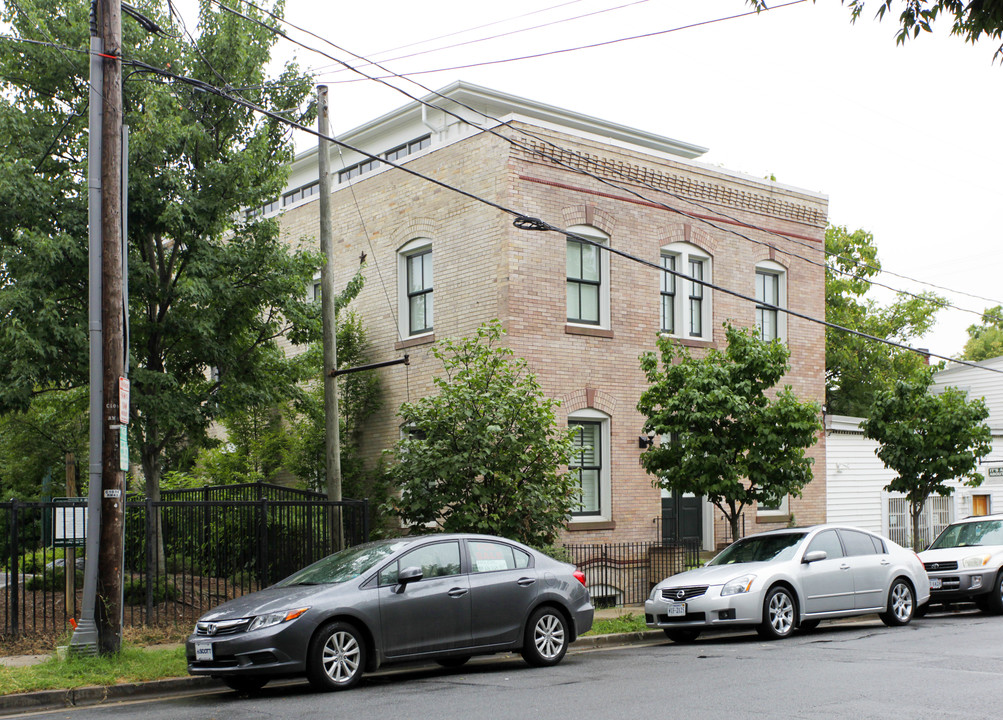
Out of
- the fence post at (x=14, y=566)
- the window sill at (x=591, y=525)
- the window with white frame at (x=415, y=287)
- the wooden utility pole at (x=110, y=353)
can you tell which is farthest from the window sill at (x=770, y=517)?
the fence post at (x=14, y=566)

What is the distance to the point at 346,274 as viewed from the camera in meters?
22.5

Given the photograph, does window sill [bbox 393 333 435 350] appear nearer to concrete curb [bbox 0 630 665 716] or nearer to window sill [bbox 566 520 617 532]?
window sill [bbox 566 520 617 532]

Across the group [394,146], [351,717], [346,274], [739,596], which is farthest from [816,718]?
[394,146]

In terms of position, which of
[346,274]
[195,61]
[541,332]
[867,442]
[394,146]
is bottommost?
[867,442]

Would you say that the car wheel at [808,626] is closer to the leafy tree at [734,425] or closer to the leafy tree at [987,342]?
the leafy tree at [734,425]

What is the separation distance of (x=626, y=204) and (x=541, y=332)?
343 centimetres

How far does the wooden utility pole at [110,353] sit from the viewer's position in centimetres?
1133

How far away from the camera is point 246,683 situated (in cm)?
1036

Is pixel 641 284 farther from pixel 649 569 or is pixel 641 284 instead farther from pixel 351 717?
pixel 351 717

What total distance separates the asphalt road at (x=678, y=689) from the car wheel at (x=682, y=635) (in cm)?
126

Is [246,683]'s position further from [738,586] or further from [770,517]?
[770,517]

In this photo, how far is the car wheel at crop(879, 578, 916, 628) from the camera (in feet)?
50.4

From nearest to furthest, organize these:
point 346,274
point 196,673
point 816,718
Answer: point 816,718 < point 196,673 < point 346,274

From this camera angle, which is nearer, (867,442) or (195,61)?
(195,61)
